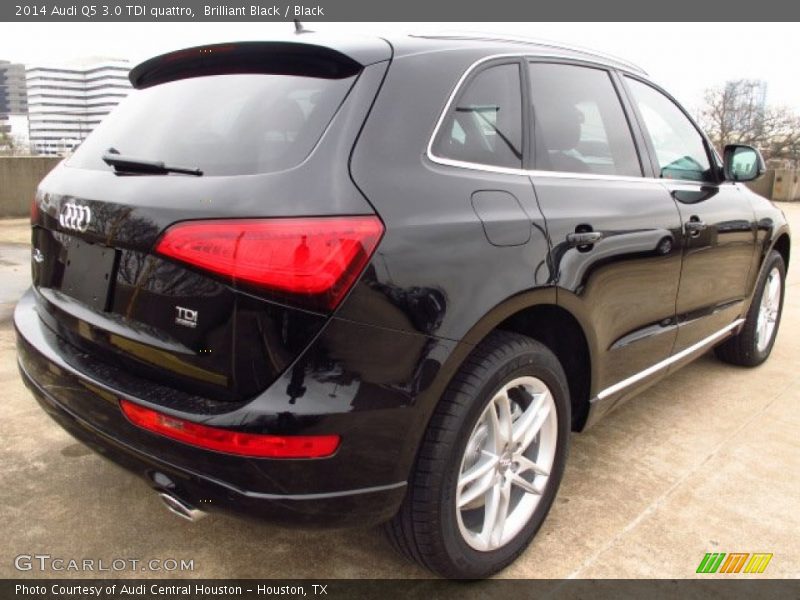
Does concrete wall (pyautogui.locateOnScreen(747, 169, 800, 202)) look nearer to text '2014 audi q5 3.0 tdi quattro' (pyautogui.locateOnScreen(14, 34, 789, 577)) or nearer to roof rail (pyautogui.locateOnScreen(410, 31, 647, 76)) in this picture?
roof rail (pyautogui.locateOnScreen(410, 31, 647, 76))

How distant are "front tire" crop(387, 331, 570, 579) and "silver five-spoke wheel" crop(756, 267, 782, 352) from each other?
252cm

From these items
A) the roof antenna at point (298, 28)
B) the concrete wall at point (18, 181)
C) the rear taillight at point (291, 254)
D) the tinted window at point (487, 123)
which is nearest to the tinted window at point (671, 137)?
the tinted window at point (487, 123)

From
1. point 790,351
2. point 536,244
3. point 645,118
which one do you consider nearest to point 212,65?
point 536,244

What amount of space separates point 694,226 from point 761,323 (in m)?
1.70

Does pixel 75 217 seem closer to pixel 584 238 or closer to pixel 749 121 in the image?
pixel 584 238

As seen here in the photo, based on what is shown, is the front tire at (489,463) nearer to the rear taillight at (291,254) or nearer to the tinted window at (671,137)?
the rear taillight at (291,254)

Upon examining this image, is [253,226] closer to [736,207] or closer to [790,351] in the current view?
[736,207]

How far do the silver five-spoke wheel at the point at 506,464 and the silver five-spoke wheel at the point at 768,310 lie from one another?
101 inches

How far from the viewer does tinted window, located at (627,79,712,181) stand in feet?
9.66

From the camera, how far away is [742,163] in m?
3.42

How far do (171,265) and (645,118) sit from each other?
2202 millimetres

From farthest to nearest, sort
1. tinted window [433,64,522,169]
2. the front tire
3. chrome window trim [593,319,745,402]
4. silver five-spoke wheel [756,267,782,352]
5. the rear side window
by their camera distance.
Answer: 1. silver five-spoke wheel [756,267,782,352]
2. chrome window trim [593,319,745,402]
3. tinted window [433,64,522,169]
4. the front tire
5. the rear side window

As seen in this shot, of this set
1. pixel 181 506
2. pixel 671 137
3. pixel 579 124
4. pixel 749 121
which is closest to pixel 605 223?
pixel 579 124

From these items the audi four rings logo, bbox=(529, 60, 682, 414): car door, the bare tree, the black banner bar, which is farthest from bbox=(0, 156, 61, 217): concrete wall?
the bare tree
